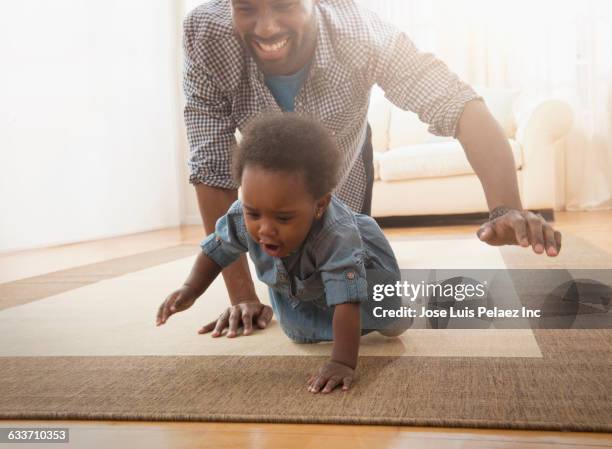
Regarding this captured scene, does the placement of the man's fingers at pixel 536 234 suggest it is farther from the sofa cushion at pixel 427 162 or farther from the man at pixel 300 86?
the sofa cushion at pixel 427 162

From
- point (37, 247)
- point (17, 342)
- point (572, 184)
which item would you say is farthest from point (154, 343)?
point (572, 184)

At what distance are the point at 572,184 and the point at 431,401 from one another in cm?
427

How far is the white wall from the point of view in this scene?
3670 mm

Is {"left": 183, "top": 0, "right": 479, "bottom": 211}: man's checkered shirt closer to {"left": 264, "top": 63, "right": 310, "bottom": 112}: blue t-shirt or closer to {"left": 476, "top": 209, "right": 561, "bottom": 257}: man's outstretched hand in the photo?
{"left": 264, "top": 63, "right": 310, "bottom": 112}: blue t-shirt

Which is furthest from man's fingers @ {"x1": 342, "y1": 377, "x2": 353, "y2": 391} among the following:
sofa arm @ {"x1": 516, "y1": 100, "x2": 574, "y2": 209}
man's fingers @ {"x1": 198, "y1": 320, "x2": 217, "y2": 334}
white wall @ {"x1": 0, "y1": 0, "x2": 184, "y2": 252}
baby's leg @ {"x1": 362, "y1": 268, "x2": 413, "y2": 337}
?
sofa arm @ {"x1": 516, "y1": 100, "x2": 574, "y2": 209}

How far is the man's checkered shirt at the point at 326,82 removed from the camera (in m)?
1.37

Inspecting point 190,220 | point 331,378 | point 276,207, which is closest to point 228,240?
point 276,207

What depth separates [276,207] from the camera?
102 cm

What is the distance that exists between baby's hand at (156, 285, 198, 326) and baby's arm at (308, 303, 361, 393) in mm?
285

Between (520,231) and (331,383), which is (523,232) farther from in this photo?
(331,383)

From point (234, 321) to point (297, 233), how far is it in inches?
17.2

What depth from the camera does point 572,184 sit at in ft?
15.8

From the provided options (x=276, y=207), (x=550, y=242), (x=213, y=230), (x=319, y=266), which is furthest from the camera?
(x=213, y=230)

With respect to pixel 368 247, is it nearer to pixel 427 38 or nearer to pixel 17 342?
pixel 17 342
